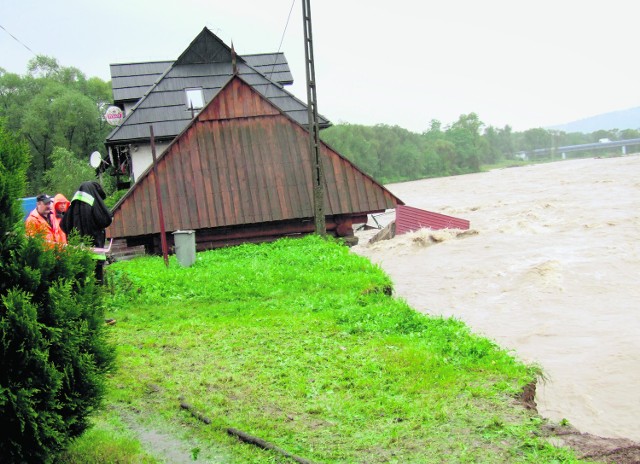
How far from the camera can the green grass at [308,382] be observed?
5172 millimetres

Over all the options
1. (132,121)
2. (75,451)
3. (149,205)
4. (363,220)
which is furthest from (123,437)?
(132,121)

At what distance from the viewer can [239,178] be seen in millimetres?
19094

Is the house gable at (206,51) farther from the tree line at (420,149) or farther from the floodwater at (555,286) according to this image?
the tree line at (420,149)

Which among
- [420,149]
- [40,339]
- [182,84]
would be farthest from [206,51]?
[420,149]

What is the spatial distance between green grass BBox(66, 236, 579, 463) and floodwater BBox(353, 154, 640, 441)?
64.1 inches

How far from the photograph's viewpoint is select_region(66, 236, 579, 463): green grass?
17.0 ft

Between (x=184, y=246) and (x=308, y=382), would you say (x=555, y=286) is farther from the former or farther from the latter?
(x=308, y=382)

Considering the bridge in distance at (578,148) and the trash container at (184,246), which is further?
the bridge in distance at (578,148)

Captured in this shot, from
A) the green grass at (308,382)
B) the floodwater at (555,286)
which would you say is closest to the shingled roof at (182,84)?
the floodwater at (555,286)

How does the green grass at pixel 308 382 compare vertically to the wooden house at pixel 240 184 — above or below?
below

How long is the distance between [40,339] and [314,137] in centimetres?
1500

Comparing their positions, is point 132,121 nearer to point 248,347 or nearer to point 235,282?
point 235,282

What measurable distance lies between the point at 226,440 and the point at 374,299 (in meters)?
5.42

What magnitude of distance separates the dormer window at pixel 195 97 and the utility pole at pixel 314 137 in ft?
25.8
